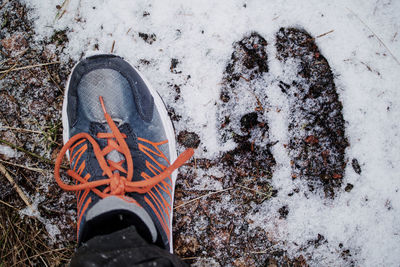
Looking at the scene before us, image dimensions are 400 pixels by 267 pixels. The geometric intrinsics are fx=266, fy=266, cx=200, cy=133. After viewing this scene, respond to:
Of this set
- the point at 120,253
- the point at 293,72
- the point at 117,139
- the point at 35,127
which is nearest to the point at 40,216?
the point at 35,127

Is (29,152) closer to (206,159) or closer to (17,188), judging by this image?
(17,188)

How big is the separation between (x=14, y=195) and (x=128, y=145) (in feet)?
2.39

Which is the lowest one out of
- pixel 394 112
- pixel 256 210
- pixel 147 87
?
pixel 256 210

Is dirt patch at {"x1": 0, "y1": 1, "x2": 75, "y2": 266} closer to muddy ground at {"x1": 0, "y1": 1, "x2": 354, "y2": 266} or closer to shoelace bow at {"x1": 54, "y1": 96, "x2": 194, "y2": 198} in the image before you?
muddy ground at {"x1": 0, "y1": 1, "x2": 354, "y2": 266}

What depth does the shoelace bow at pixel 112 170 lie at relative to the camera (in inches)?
49.4

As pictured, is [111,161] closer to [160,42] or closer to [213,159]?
[213,159]

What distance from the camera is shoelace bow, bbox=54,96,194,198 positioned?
125 cm

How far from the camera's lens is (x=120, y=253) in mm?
898

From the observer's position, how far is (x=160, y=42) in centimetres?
146

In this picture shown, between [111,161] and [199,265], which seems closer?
[111,161]

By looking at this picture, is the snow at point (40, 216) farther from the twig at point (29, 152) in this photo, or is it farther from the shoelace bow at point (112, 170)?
the shoelace bow at point (112, 170)

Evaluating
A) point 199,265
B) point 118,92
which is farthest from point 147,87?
point 199,265

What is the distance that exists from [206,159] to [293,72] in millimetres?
667

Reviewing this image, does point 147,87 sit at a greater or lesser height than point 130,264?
greater
